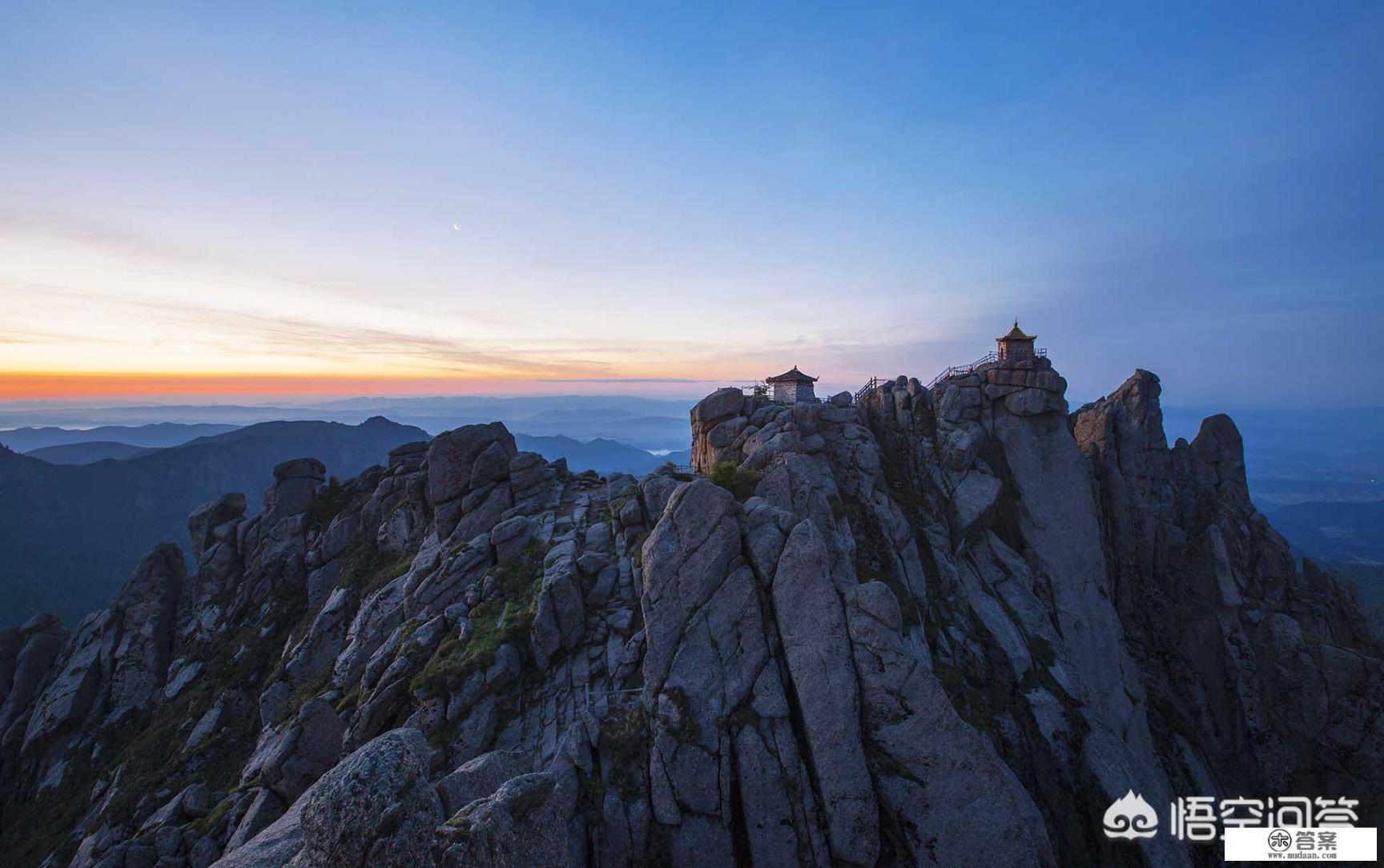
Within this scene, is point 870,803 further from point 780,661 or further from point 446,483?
point 446,483

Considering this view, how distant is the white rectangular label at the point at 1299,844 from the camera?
26672 millimetres

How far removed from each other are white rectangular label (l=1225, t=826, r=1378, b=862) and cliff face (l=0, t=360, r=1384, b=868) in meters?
4.24

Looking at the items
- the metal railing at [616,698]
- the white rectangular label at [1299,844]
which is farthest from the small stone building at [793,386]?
A: the white rectangular label at [1299,844]

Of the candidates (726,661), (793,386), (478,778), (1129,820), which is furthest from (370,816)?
(793,386)

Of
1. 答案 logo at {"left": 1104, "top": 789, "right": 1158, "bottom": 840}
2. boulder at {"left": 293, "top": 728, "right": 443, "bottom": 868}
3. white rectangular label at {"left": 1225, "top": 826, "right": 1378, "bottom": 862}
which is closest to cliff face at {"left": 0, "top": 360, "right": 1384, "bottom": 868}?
boulder at {"left": 293, "top": 728, "right": 443, "bottom": 868}

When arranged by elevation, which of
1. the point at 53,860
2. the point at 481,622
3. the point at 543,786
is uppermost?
the point at 543,786

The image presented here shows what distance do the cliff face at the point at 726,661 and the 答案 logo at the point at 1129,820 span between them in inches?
28.5

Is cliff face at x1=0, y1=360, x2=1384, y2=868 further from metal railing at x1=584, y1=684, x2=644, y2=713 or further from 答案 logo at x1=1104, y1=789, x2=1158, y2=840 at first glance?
答案 logo at x1=1104, y1=789, x2=1158, y2=840

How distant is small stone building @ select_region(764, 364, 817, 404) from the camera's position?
174 feet

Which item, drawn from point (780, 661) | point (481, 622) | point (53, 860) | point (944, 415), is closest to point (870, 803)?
point (780, 661)

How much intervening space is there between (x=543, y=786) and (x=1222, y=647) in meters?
63.7

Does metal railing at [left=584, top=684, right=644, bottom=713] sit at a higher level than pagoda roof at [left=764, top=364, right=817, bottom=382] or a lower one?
lower

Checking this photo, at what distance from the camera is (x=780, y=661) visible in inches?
864

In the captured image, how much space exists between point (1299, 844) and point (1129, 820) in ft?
52.7
